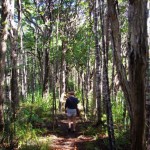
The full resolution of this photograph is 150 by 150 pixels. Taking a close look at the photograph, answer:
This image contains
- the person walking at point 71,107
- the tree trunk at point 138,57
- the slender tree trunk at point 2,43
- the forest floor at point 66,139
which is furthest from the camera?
the person walking at point 71,107

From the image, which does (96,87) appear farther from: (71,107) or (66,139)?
(66,139)

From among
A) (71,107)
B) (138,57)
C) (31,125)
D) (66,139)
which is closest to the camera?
(138,57)

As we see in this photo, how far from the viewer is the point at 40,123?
1343 centimetres

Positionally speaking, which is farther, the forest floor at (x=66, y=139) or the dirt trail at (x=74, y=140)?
the dirt trail at (x=74, y=140)

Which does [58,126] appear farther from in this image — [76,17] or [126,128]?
[76,17]

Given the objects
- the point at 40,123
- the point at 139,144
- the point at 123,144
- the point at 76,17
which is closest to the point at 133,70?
the point at 139,144

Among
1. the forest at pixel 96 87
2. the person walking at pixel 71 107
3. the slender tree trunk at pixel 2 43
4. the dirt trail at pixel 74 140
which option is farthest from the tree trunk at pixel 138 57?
the person walking at pixel 71 107

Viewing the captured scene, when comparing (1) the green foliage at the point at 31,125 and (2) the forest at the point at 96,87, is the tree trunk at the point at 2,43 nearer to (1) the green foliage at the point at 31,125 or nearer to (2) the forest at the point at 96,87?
(2) the forest at the point at 96,87

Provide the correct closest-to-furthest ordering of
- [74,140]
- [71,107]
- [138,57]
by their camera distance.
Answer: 1. [138,57]
2. [74,140]
3. [71,107]

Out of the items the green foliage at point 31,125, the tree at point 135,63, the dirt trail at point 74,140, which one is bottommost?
the dirt trail at point 74,140

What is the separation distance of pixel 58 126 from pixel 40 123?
0.85 meters

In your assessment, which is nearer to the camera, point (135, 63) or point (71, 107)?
point (135, 63)

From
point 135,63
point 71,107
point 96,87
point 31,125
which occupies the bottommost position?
point 31,125

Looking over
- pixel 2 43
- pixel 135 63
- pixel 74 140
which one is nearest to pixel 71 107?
pixel 74 140
